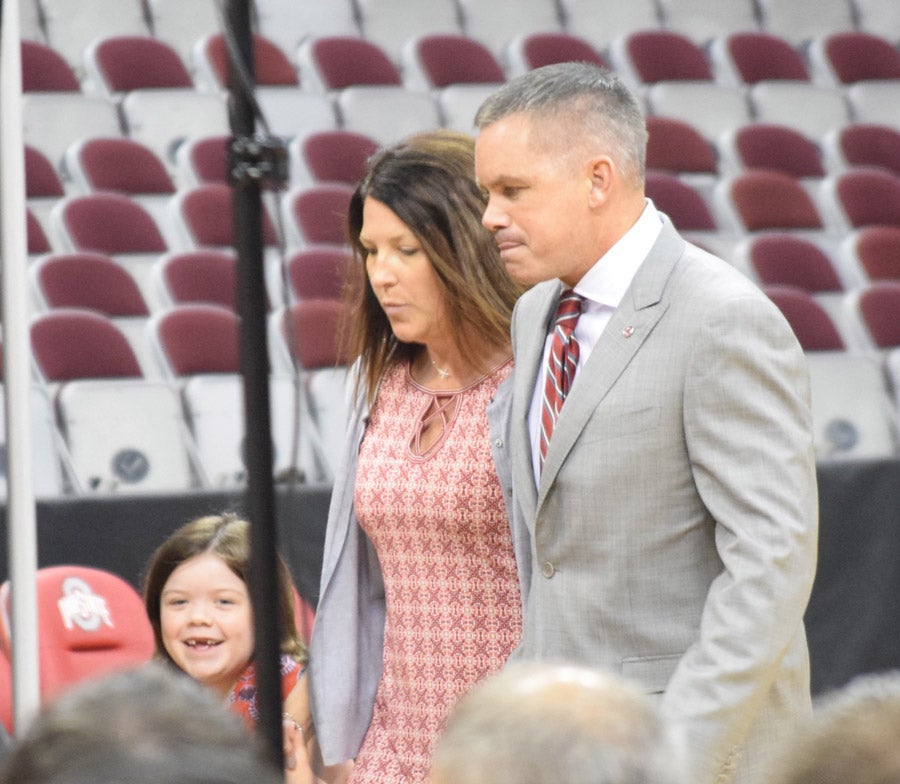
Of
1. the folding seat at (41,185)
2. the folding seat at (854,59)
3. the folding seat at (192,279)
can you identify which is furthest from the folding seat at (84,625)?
the folding seat at (854,59)

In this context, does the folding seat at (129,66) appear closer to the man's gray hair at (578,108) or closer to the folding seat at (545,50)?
the folding seat at (545,50)

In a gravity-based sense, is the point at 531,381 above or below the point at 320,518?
above

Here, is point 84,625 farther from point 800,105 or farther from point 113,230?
point 800,105

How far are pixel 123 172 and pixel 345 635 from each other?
15.0 ft

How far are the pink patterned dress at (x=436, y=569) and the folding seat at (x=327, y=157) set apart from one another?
465 cm

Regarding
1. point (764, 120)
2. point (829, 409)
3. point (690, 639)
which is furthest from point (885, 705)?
point (764, 120)

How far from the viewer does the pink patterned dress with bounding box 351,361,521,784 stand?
74.3 inches

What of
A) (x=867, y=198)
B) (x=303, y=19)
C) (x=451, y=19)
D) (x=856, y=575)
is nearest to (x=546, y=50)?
(x=451, y=19)

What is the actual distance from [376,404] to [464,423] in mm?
183

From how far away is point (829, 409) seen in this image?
17.6 feet

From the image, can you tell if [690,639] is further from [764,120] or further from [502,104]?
[764,120]

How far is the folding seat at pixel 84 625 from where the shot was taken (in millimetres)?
2453

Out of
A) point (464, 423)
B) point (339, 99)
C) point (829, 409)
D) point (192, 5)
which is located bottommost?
point (829, 409)

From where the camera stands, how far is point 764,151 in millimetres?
7262
